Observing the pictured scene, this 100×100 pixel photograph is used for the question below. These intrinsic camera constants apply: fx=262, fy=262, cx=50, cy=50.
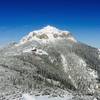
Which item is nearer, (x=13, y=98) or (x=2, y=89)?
(x=13, y=98)

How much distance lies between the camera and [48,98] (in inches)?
3120

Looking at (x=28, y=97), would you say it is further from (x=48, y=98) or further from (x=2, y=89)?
(x=2, y=89)

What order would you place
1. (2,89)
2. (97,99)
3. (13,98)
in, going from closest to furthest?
(13,98)
(97,99)
(2,89)

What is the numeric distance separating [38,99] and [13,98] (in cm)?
744

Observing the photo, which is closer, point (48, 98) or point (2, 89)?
point (48, 98)

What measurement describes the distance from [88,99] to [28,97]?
1841 centimetres

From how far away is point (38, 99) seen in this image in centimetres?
7819

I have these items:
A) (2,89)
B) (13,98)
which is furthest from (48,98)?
(2,89)

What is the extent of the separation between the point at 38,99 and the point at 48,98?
3.16 meters

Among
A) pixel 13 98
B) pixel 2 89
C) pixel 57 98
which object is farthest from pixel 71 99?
pixel 2 89

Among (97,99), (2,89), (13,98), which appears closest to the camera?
(13,98)

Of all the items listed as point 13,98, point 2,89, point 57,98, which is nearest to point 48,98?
point 57,98

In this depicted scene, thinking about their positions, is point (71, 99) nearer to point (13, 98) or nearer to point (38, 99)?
point (38, 99)

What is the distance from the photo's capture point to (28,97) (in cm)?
7850
